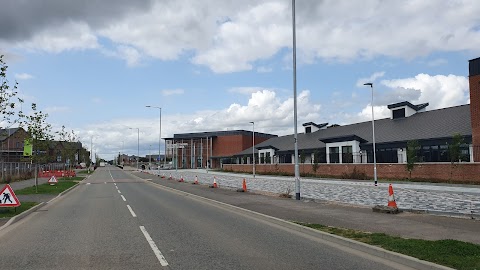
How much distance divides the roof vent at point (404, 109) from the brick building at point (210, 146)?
5891 centimetres

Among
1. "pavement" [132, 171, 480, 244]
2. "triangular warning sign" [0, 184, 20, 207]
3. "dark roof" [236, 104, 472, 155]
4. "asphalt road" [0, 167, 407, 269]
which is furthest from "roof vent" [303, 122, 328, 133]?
"triangular warning sign" [0, 184, 20, 207]

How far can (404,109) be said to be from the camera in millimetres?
49531

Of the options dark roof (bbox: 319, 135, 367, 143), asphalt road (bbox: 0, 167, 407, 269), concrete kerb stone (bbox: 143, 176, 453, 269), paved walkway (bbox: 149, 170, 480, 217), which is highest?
dark roof (bbox: 319, 135, 367, 143)

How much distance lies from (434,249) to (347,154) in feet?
133

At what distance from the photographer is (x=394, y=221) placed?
12344 mm

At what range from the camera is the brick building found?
110 metres

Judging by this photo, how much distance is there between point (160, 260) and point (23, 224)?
7.82m

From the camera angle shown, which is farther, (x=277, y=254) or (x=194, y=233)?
(x=194, y=233)

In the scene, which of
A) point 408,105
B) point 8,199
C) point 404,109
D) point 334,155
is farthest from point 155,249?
point 404,109

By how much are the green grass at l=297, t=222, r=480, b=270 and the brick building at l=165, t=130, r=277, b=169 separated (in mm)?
95127

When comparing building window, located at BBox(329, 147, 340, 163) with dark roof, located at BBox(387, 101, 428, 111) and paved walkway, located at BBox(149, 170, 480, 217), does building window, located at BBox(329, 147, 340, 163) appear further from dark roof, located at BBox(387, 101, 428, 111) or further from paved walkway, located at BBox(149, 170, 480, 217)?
paved walkway, located at BBox(149, 170, 480, 217)

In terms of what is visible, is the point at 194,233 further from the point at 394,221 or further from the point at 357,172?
the point at 357,172

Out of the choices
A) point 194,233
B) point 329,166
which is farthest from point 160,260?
point 329,166

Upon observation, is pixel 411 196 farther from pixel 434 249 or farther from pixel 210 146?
pixel 210 146
